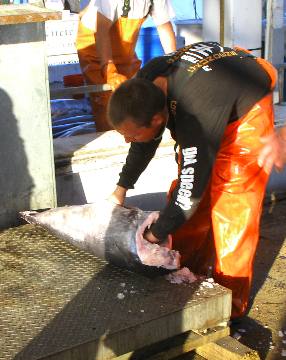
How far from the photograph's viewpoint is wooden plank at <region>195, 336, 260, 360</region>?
10.6ft

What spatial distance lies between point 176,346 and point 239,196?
877mm

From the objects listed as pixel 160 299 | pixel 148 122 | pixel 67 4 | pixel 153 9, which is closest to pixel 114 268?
pixel 160 299

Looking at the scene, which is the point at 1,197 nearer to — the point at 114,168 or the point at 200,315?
the point at 114,168

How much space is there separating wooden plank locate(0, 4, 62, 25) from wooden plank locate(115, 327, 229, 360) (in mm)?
1888

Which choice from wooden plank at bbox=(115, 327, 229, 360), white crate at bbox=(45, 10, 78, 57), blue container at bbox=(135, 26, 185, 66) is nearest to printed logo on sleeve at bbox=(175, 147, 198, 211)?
wooden plank at bbox=(115, 327, 229, 360)

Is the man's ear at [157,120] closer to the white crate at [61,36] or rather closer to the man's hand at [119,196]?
the man's hand at [119,196]

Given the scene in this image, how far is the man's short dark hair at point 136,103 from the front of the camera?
309cm

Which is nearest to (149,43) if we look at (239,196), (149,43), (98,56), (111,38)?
(149,43)

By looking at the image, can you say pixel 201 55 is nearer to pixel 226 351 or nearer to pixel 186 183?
pixel 186 183

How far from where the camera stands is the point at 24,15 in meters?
3.79

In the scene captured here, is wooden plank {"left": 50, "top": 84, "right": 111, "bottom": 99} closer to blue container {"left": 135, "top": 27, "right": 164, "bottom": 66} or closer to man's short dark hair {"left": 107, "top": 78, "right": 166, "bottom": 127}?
man's short dark hair {"left": 107, "top": 78, "right": 166, "bottom": 127}

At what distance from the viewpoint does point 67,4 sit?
25.8ft

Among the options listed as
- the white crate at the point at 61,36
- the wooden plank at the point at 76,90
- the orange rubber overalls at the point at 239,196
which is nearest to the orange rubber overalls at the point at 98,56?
the wooden plank at the point at 76,90

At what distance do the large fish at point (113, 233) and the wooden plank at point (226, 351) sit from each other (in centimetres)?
42
